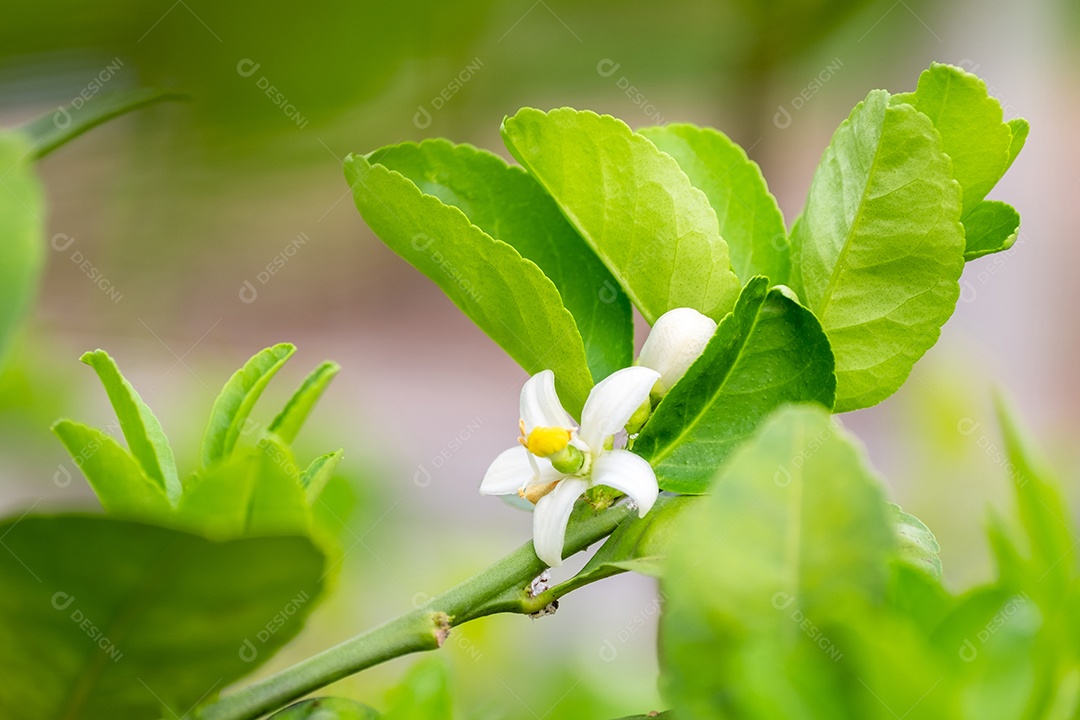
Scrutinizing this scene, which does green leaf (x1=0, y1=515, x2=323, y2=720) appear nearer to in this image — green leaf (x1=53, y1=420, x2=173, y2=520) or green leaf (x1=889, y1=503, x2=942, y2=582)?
green leaf (x1=53, y1=420, x2=173, y2=520)

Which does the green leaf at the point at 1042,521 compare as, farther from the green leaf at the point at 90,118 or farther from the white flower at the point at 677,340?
the green leaf at the point at 90,118

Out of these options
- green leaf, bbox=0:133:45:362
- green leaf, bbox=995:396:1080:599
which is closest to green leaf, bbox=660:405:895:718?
green leaf, bbox=995:396:1080:599

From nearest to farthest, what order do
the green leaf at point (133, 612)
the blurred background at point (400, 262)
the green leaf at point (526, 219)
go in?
the green leaf at point (133, 612) → the green leaf at point (526, 219) → the blurred background at point (400, 262)

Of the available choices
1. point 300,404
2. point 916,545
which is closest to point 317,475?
point 300,404

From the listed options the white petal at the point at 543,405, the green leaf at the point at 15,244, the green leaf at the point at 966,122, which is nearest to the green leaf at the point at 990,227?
the green leaf at the point at 966,122

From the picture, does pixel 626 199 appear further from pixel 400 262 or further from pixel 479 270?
pixel 400 262

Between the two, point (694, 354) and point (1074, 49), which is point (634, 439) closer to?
point (694, 354)
